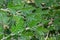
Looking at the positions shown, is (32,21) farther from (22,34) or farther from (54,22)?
(54,22)

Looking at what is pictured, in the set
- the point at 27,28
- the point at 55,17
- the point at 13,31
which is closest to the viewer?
the point at 13,31

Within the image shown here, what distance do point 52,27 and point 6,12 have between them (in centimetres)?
42

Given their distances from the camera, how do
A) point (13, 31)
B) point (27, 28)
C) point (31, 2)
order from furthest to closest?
point (31, 2)
point (27, 28)
point (13, 31)

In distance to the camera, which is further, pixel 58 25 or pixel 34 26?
pixel 58 25

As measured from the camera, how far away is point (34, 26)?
1136mm

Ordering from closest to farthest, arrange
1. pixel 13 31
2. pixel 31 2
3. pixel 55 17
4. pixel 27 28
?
pixel 13 31, pixel 27 28, pixel 55 17, pixel 31 2

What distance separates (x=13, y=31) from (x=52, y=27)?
47cm

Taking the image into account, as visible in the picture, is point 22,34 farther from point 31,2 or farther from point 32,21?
point 31,2

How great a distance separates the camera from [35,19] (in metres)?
1.15

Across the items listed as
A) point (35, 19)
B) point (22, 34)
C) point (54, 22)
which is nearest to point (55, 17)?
point (54, 22)

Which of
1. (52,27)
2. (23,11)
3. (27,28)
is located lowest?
(52,27)

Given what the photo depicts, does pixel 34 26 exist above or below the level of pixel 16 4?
below

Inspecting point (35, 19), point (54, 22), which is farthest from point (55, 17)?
point (35, 19)

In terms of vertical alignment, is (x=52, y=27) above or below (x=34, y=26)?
below
